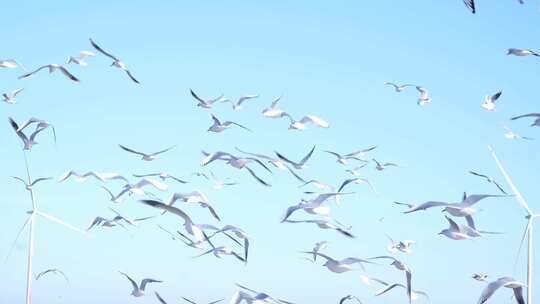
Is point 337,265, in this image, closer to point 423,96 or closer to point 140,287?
point 140,287

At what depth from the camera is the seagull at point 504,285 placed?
14.1 metres

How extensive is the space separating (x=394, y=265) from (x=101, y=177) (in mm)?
10708

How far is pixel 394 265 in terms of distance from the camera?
69.8ft

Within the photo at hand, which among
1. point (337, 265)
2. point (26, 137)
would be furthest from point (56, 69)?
point (337, 265)

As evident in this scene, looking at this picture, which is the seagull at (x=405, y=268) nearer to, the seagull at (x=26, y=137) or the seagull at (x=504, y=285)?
the seagull at (x=504, y=285)

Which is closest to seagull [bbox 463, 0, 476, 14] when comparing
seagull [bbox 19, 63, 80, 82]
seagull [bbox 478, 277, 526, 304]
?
seagull [bbox 478, 277, 526, 304]

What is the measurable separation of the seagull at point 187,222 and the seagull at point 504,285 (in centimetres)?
560

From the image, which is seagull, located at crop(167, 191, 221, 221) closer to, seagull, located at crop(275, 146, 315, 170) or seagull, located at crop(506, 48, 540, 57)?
seagull, located at crop(275, 146, 315, 170)

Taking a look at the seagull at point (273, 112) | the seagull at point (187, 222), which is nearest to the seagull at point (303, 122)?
the seagull at point (273, 112)

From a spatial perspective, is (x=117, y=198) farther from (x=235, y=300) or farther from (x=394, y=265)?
(x=235, y=300)

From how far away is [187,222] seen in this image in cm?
1584

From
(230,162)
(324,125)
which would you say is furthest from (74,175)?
(324,125)

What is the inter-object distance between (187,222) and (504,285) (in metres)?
6.17

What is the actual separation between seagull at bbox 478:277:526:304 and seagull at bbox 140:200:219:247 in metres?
5.60
